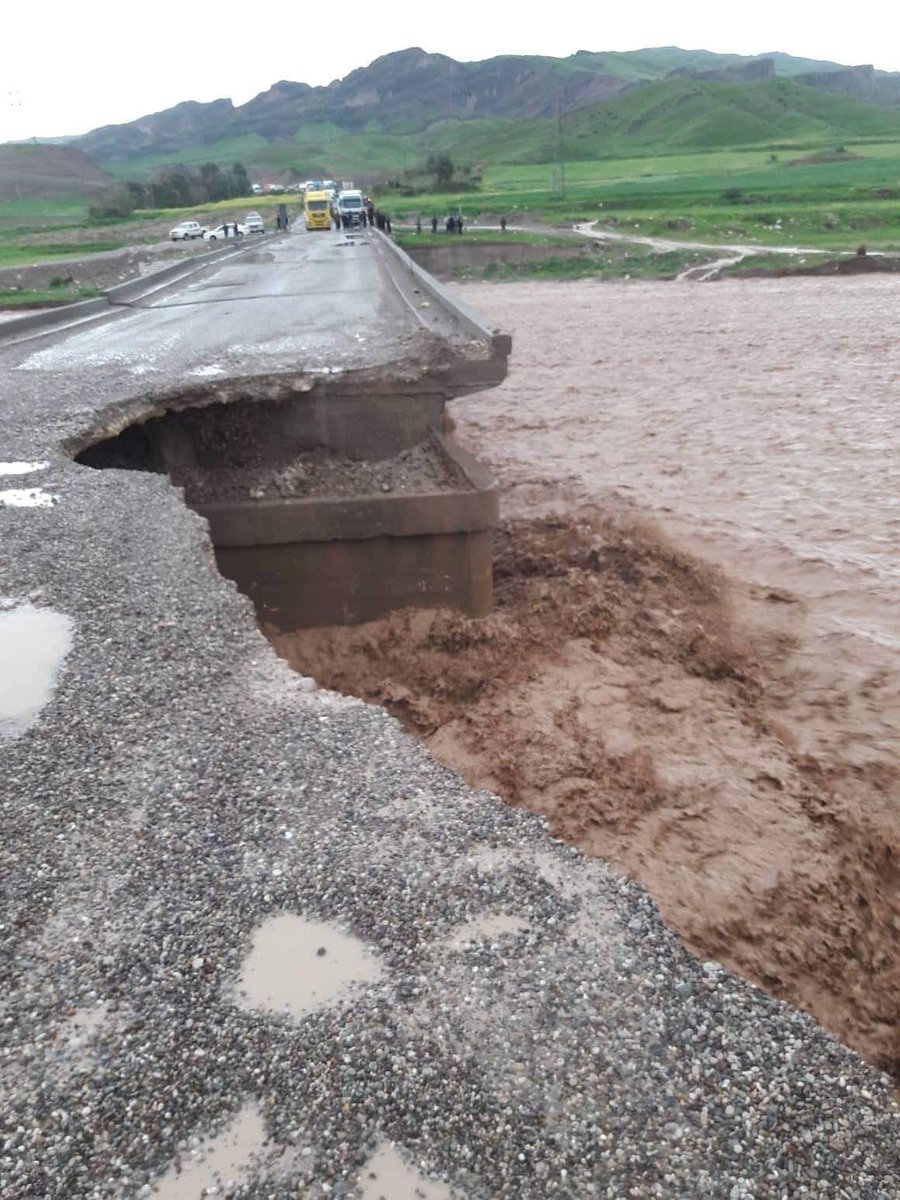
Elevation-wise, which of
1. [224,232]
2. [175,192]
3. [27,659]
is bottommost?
[175,192]

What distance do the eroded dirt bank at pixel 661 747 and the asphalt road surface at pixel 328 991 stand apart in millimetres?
1974

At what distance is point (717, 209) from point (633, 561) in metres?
54.3

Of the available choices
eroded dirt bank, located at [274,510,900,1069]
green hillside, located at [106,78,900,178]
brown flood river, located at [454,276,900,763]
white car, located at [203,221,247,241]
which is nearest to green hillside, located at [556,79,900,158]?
green hillside, located at [106,78,900,178]

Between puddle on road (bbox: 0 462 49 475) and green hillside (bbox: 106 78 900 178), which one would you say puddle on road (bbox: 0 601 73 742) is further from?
green hillside (bbox: 106 78 900 178)

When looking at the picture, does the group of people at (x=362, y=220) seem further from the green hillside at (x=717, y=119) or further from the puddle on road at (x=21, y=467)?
the green hillside at (x=717, y=119)

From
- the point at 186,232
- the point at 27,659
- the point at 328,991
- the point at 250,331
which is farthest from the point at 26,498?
the point at 186,232

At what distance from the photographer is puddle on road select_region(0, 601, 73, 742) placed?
15.8 feet

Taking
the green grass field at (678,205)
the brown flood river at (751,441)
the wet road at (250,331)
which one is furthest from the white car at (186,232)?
the wet road at (250,331)

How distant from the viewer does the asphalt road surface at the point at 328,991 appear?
2768mm

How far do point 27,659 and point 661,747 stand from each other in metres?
4.69

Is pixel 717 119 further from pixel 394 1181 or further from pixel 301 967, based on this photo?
pixel 394 1181

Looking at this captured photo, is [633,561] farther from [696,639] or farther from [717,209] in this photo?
[717,209]

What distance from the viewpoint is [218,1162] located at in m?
2.78

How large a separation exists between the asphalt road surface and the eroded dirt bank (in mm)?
1974
